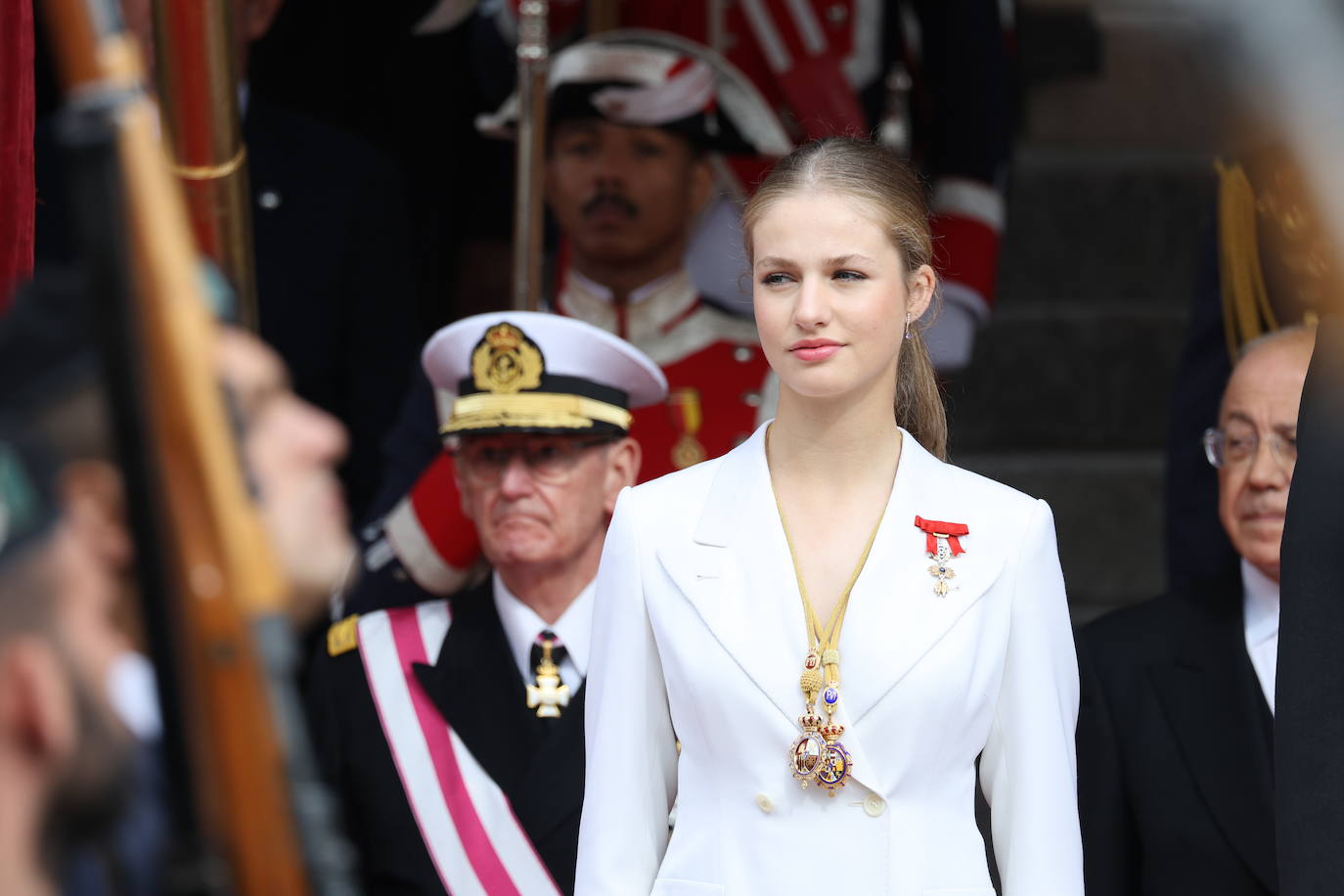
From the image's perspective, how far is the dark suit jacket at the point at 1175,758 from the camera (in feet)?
9.04

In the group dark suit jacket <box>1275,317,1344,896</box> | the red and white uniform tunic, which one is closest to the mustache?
the red and white uniform tunic

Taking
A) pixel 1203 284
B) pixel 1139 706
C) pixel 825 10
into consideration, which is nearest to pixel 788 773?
pixel 1139 706

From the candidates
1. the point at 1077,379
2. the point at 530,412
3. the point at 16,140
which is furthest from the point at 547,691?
the point at 1077,379

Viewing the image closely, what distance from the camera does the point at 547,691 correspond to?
290 centimetres

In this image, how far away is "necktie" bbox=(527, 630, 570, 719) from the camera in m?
2.88

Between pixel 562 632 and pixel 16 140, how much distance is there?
3.90 ft

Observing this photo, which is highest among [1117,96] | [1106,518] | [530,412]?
[1117,96]

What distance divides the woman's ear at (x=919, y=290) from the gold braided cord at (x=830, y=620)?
235mm

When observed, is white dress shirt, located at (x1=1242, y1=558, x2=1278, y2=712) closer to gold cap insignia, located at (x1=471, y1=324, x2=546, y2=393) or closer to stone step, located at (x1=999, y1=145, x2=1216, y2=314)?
gold cap insignia, located at (x1=471, y1=324, x2=546, y2=393)

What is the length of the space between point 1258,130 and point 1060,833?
1443mm

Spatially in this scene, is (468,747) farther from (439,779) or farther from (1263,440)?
(1263,440)

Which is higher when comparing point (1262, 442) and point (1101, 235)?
point (1101, 235)

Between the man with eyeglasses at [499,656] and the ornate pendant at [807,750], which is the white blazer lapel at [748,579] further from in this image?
the man with eyeglasses at [499,656]

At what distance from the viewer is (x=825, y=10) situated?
13.5ft
